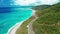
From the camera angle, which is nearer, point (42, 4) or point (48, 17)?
point (48, 17)

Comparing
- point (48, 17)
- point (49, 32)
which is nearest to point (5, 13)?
point (48, 17)

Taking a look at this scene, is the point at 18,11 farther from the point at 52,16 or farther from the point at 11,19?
the point at 52,16

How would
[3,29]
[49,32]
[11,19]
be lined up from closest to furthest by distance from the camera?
[49,32]
[3,29]
[11,19]

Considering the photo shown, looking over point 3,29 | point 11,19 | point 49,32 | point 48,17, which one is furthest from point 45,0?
point 49,32

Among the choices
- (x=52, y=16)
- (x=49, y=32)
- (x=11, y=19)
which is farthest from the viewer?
(x=11, y=19)

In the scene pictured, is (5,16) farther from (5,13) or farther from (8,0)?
(8,0)

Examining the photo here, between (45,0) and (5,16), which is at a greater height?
(45,0)

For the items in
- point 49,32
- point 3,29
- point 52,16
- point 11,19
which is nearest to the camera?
point 49,32
